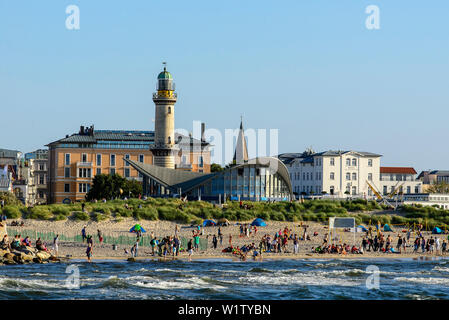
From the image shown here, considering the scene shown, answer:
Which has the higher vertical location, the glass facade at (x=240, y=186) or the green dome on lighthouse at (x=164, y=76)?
the green dome on lighthouse at (x=164, y=76)

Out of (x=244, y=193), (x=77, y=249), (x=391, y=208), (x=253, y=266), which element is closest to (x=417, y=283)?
(x=253, y=266)

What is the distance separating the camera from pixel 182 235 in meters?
55.8

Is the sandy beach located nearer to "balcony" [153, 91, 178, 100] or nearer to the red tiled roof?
"balcony" [153, 91, 178, 100]

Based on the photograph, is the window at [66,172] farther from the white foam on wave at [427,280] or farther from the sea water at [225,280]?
the white foam on wave at [427,280]

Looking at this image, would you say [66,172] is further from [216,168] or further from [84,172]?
[216,168]

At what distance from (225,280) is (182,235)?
58.4 feet

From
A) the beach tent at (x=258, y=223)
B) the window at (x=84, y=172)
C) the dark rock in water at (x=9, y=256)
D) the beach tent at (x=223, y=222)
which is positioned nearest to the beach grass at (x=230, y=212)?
the beach tent at (x=223, y=222)

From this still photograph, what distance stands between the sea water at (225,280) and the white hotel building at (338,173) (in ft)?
245

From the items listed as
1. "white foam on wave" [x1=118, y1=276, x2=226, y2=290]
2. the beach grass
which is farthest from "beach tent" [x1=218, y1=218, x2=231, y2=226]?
"white foam on wave" [x1=118, y1=276, x2=226, y2=290]

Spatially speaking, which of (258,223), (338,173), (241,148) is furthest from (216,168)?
(258,223)

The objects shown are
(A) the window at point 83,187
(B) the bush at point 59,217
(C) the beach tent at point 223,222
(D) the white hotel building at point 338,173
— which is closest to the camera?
(B) the bush at point 59,217

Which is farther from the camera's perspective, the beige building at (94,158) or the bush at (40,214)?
the beige building at (94,158)

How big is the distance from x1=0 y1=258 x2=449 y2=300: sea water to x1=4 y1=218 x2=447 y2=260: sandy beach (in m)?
2.31

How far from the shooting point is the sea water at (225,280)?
3441cm
